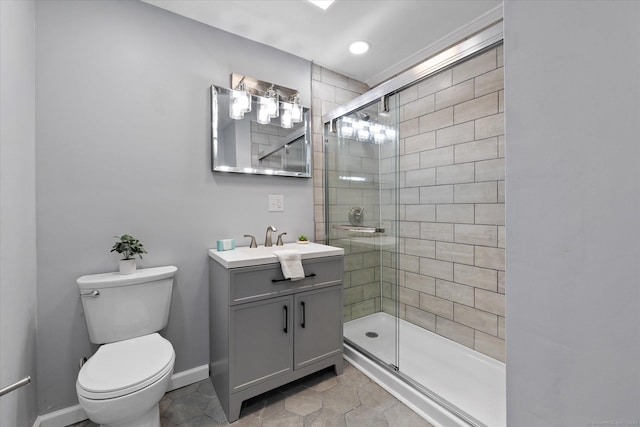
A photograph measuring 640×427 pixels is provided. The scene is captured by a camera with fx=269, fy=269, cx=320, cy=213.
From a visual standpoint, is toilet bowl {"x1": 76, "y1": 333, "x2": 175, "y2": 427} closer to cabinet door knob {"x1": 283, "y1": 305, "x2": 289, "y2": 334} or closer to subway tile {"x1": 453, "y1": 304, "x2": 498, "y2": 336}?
cabinet door knob {"x1": 283, "y1": 305, "x2": 289, "y2": 334}

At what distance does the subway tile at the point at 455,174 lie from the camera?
82.5 inches

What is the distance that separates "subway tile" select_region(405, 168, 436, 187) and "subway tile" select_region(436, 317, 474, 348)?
1181 mm

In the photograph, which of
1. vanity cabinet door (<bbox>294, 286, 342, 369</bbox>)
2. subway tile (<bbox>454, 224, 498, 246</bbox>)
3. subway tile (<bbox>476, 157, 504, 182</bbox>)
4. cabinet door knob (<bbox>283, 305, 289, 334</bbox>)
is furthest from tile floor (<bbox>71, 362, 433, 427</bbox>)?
subway tile (<bbox>476, 157, 504, 182</bbox>)

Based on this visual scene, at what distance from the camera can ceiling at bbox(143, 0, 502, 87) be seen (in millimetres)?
1740

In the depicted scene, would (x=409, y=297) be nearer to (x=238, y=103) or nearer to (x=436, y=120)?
(x=436, y=120)

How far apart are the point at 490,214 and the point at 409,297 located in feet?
3.45

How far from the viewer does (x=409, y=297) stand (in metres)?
2.54

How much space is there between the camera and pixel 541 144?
18.8 inches

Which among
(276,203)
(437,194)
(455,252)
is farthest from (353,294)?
(437,194)

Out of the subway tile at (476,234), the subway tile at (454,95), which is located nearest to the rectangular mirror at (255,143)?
the subway tile at (454,95)

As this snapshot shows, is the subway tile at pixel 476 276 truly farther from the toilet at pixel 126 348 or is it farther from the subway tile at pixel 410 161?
the toilet at pixel 126 348

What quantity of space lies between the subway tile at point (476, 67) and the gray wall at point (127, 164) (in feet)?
5.14

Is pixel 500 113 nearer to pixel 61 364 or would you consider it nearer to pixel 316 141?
pixel 316 141

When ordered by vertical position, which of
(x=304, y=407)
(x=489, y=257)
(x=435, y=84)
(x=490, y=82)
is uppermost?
(x=435, y=84)
